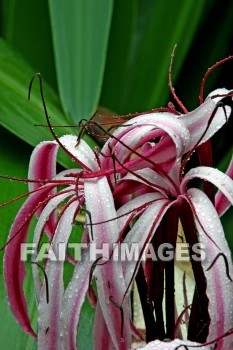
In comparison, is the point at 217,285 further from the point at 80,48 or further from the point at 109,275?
the point at 80,48

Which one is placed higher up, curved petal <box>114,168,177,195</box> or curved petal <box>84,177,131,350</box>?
curved petal <box>114,168,177,195</box>

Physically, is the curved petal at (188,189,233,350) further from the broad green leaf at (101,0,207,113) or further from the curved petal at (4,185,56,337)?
the broad green leaf at (101,0,207,113)

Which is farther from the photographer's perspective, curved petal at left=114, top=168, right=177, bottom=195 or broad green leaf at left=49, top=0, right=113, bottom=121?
broad green leaf at left=49, top=0, right=113, bottom=121

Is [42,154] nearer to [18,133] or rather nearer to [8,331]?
[8,331]

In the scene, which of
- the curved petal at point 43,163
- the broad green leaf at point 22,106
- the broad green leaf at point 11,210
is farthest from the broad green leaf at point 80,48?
the curved petal at point 43,163

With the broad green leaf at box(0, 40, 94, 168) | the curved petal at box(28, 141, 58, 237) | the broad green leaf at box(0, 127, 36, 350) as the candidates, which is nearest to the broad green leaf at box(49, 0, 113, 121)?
the broad green leaf at box(0, 40, 94, 168)

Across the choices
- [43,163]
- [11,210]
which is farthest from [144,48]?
[43,163]
